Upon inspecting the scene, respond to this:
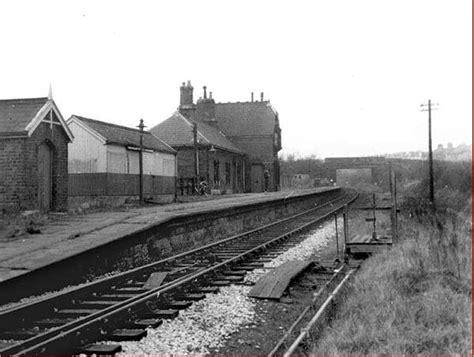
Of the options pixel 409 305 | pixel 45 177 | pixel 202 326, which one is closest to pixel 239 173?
pixel 45 177

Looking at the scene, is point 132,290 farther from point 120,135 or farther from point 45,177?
point 120,135

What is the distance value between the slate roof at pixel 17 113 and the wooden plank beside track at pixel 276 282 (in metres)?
10.1

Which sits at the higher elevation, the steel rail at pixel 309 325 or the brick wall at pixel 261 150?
the brick wall at pixel 261 150

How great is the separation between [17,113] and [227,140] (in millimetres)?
→ 32188

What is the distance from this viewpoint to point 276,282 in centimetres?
850

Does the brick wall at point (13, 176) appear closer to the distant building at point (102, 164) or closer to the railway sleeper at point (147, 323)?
the distant building at point (102, 164)

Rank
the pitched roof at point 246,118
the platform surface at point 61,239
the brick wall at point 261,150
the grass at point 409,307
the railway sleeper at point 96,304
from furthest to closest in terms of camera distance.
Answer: the pitched roof at point 246,118, the brick wall at point 261,150, the platform surface at point 61,239, the railway sleeper at point 96,304, the grass at point 409,307

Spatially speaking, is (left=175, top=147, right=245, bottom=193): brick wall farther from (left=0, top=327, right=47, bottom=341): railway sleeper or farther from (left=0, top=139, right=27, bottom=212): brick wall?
(left=0, top=327, right=47, bottom=341): railway sleeper

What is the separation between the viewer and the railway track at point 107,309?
537cm

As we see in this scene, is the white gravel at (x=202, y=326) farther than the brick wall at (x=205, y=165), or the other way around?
the brick wall at (x=205, y=165)

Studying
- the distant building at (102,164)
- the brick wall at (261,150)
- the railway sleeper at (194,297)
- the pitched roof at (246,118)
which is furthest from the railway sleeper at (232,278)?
the pitched roof at (246,118)

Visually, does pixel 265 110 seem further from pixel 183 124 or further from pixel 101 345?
pixel 101 345

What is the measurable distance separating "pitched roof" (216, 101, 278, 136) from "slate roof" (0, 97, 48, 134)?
35.1m

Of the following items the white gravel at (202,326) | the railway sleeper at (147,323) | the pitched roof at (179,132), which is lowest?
the white gravel at (202,326)
